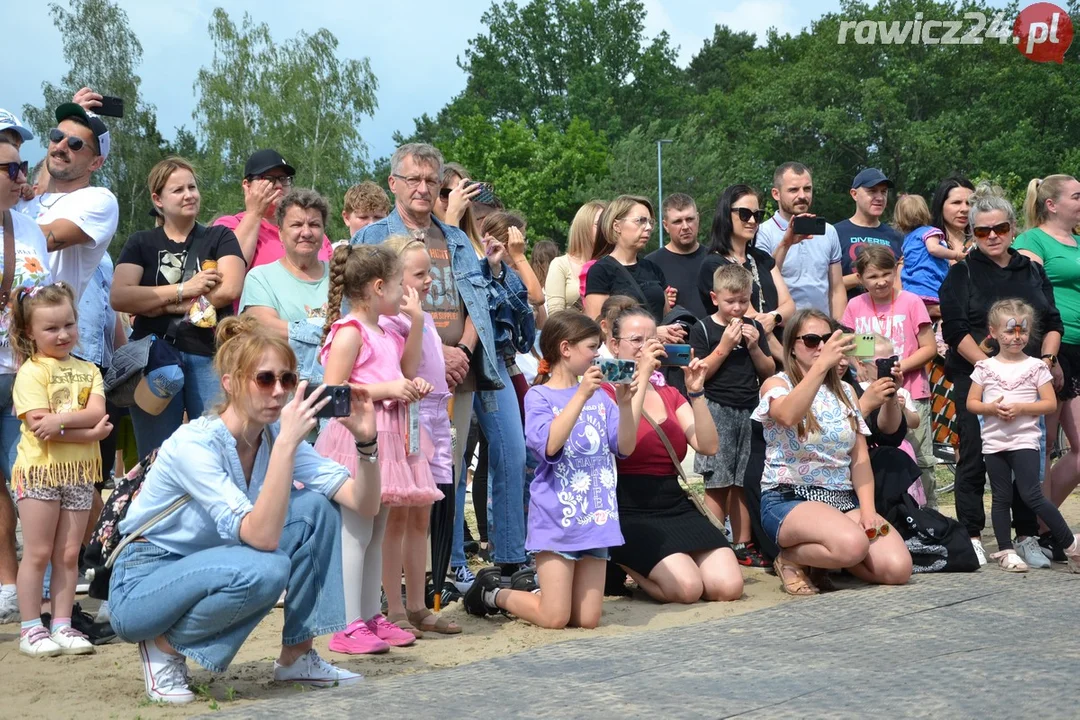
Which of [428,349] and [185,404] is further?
[185,404]

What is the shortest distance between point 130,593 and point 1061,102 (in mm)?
42044

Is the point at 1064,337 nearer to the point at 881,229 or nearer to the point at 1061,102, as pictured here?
the point at 881,229

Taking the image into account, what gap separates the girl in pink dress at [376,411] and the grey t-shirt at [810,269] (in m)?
3.69

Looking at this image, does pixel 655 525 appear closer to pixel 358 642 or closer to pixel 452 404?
pixel 452 404

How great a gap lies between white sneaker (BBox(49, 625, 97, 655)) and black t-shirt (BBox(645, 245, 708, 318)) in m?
4.21

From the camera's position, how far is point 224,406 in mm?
4652

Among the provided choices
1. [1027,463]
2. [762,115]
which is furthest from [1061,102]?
[1027,463]

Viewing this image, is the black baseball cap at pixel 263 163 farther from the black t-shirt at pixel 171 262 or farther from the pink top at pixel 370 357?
the pink top at pixel 370 357

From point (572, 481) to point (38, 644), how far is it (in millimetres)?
2471

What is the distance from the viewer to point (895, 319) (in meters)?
8.27

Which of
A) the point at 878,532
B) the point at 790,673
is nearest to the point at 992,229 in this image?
the point at 878,532

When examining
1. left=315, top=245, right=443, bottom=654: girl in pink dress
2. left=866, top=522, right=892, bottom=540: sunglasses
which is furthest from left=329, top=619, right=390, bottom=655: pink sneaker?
left=866, top=522, right=892, bottom=540: sunglasses

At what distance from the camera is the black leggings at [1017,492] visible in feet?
22.8

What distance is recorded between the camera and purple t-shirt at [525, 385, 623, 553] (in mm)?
6043
